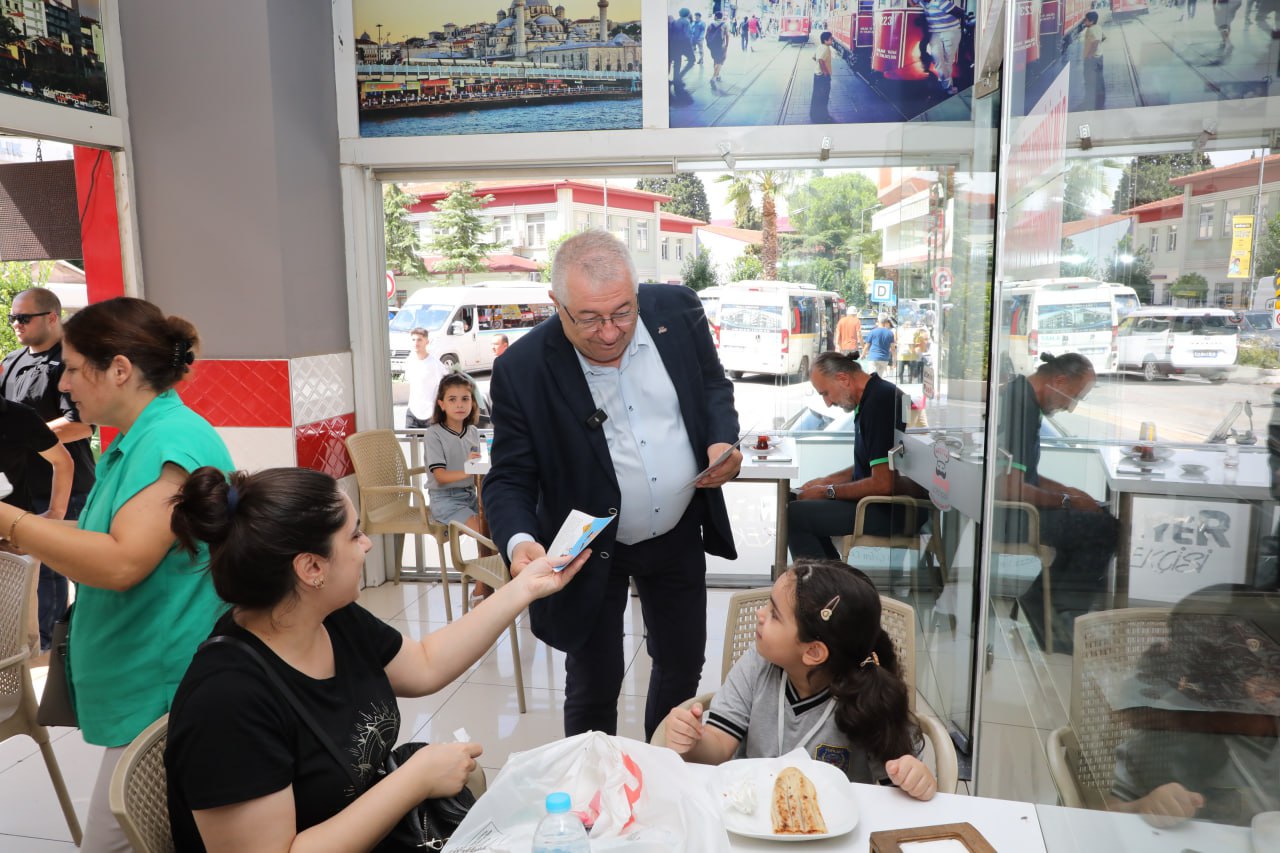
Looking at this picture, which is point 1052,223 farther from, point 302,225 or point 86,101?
point 86,101

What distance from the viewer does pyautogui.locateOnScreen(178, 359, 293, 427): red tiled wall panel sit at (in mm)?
4512

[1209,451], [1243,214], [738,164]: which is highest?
[738,164]

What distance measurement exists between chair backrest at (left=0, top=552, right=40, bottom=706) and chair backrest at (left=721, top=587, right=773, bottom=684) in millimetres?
2021

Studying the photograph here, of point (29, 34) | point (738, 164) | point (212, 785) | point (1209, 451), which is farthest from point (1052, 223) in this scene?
point (29, 34)

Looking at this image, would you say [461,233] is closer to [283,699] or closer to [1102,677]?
[283,699]

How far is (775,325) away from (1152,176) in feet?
13.4

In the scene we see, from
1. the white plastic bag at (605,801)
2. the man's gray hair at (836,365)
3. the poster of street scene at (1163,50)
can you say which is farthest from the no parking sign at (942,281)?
the white plastic bag at (605,801)

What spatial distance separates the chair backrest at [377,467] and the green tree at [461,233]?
112cm

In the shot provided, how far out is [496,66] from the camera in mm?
4789

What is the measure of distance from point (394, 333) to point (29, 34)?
2.25 metres

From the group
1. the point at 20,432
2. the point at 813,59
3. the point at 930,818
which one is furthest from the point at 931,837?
the point at 813,59

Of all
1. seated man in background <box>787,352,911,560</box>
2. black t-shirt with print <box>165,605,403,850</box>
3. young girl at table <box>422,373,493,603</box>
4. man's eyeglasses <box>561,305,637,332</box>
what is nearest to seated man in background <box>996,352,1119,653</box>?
man's eyeglasses <box>561,305,637,332</box>

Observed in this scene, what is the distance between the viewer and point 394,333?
529cm

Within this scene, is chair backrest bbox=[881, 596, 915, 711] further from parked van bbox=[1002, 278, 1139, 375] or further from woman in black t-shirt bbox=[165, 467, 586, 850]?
woman in black t-shirt bbox=[165, 467, 586, 850]
